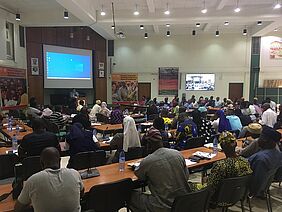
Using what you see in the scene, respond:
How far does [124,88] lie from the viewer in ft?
53.3

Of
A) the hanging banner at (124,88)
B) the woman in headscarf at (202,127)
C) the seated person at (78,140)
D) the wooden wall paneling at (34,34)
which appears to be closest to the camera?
the seated person at (78,140)

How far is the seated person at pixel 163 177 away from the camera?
8.56ft

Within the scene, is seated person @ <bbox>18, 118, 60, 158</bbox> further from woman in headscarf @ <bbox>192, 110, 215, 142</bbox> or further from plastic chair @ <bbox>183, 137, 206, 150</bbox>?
woman in headscarf @ <bbox>192, 110, 215, 142</bbox>

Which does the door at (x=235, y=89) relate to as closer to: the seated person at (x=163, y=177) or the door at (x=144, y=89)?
the door at (x=144, y=89)

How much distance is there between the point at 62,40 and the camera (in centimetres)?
1370

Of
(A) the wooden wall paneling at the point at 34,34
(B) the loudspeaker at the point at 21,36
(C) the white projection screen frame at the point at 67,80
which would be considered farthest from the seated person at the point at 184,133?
(A) the wooden wall paneling at the point at 34,34

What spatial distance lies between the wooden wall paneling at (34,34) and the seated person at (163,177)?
11.9m

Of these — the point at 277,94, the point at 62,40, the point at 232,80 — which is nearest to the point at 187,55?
the point at 232,80

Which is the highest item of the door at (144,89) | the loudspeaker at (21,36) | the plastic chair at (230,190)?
the loudspeaker at (21,36)

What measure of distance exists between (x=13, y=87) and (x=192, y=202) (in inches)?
426

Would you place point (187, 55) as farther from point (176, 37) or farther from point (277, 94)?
point (277, 94)

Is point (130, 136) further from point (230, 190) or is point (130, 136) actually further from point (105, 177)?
point (230, 190)

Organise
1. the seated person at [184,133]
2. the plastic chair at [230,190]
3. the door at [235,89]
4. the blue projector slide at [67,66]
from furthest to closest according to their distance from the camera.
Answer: the door at [235,89], the blue projector slide at [67,66], the seated person at [184,133], the plastic chair at [230,190]

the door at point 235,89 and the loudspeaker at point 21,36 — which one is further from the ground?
the loudspeaker at point 21,36
